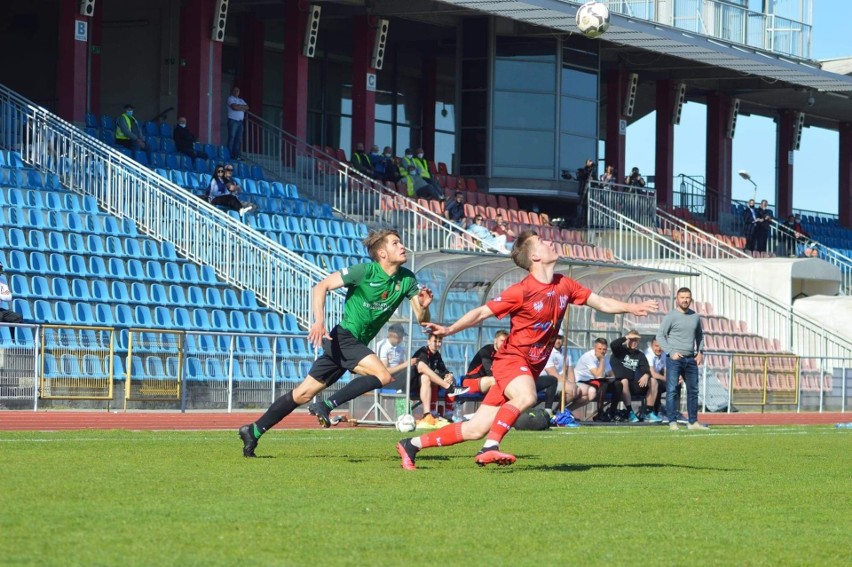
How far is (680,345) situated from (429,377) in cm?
327

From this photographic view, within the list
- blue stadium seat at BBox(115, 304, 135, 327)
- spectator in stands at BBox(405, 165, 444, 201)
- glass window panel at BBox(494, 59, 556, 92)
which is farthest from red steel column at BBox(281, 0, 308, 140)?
blue stadium seat at BBox(115, 304, 135, 327)

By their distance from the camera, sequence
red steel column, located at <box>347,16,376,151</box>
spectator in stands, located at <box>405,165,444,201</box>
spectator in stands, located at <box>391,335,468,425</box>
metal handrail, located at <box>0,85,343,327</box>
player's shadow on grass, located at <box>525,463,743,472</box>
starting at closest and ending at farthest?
1. player's shadow on grass, located at <box>525,463,743,472</box>
2. spectator in stands, located at <box>391,335,468,425</box>
3. metal handrail, located at <box>0,85,343,327</box>
4. spectator in stands, located at <box>405,165,444,201</box>
5. red steel column, located at <box>347,16,376,151</box>

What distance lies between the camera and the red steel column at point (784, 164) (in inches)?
2044

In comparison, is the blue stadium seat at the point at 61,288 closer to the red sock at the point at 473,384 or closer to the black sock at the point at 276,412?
the red sock at the point at 473,384

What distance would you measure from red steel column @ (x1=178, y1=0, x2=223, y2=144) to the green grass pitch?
19.9m

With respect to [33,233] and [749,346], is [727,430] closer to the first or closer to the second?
[33,233]

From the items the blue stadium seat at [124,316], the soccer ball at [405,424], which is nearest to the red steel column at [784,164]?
the blue stadium seat at [124,316]

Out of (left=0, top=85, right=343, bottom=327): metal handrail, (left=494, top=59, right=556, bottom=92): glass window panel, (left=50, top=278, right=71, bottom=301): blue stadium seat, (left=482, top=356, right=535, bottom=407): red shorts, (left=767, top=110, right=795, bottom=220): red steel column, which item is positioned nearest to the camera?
(left=482, top=356, right=535, bottom=407): red shorts

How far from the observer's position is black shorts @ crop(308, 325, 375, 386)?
11477mm

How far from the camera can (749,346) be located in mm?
32469

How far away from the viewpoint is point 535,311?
35.0ft

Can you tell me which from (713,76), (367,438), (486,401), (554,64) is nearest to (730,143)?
(713,76)

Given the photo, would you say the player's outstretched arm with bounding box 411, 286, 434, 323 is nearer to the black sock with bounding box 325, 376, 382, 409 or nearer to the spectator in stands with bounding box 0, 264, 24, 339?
the black sock with bounding box 325, 376, 382, 409

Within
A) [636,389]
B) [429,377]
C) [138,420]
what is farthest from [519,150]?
[138,420]
